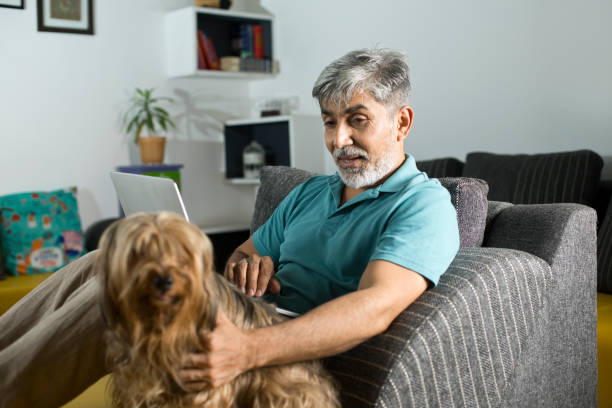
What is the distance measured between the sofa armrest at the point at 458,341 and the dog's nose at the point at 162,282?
486 millimetres

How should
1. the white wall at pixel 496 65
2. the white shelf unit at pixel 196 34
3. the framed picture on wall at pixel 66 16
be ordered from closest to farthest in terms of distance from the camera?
the white wall at pixel 496 65 → the framed picture on wall at pixel 66 16 → the white shelf unit at pixel 196 34

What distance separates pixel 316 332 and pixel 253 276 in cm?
39

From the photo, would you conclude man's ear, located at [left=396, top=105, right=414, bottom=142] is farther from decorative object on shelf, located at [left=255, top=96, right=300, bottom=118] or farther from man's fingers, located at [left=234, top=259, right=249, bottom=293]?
decorative object on shelf, located at [left=255, top=96, right=300, bottom=118]

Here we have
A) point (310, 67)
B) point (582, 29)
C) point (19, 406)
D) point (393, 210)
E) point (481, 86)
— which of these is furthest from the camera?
point (310, 67)

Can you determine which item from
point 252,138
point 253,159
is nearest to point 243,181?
point 253,159

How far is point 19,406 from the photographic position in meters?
1.26

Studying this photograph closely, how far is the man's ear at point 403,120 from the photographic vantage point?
5.61 ft

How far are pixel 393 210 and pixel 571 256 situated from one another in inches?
19.7

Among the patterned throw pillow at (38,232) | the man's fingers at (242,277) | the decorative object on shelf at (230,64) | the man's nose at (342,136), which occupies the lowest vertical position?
the patterned throw pillow at (38,232)

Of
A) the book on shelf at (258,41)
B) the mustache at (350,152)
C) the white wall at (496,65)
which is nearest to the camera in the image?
the mustache at (350,152)

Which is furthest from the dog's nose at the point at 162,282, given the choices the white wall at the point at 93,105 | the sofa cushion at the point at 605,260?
the white wall at the point at 93,105

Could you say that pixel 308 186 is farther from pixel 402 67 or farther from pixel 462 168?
pixel 462 168

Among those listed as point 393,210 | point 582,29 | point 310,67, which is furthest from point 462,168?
point 393,210

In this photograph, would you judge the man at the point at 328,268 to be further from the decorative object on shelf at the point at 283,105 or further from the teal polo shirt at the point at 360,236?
the decorative object on shelf at the point at 283,105
